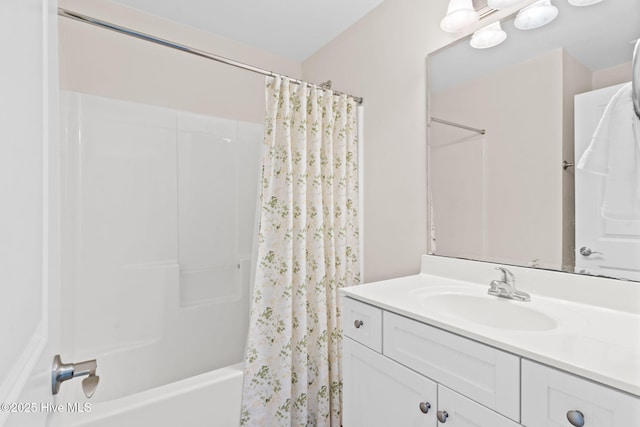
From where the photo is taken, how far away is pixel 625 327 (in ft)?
2.75

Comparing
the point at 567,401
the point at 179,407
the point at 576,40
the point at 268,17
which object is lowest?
the point at 179,407

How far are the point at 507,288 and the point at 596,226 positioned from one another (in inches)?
13.4

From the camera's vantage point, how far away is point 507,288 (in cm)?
112

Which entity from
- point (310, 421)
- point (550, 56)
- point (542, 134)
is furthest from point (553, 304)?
point (310, 421)

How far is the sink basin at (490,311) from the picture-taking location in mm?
993

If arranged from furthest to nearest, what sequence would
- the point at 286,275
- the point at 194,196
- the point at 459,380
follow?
the point at 194,196
the point at 286,275
the point at 459,380

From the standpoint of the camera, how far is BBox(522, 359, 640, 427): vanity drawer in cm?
58

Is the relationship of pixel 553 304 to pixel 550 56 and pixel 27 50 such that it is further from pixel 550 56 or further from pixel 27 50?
pixel 27 50

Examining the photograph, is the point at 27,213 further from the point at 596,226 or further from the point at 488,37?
the point at 488,37

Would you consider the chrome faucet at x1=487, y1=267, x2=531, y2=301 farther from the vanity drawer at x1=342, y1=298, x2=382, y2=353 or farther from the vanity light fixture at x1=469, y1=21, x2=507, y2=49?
the vanity light fixture at x1=469, y1=21, x2=507, y2=49

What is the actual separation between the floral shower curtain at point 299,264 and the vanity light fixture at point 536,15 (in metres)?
0.85

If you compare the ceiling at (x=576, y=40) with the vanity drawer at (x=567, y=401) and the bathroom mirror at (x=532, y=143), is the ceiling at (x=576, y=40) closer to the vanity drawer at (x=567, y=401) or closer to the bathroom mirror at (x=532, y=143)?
the bathroom mirror at (x=532, y=143)

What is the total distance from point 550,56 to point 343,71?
122 cm

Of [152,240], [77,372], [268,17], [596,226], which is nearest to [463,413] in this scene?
[596,226]
